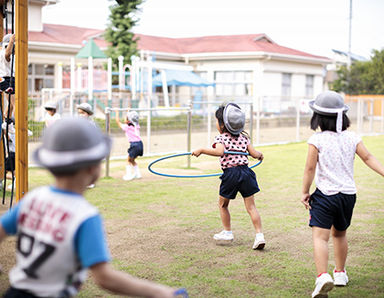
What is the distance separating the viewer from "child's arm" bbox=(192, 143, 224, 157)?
5812mm

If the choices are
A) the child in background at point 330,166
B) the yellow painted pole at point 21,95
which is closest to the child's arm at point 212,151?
the child in background at point 330,166


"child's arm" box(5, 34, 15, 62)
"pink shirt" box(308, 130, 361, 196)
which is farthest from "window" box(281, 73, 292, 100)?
"pink shirt" box(308, 130, 361, 196)

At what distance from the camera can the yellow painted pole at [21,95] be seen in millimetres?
5871

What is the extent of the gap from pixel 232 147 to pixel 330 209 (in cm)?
175

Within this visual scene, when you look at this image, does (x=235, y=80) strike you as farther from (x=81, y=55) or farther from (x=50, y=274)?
(x=50, y=274)

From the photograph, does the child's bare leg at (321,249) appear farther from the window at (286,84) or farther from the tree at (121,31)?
the window at (286,84)

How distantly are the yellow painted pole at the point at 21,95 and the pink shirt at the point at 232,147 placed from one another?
6.73 ft

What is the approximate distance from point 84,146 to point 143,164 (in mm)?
11402

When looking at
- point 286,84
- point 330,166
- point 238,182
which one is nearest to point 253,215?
point 238,182

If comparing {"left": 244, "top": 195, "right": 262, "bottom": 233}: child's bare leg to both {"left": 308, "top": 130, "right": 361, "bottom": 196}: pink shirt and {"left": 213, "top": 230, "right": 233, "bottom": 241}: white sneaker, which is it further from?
{"left": 308, "top": 130, "right": 361, "bottom": 196}: pink shirt

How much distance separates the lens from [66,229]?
228 centimetres

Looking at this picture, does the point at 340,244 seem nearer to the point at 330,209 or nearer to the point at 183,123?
the point at 330,209

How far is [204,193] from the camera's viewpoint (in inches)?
379

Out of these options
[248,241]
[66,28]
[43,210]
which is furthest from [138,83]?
[43,210]
